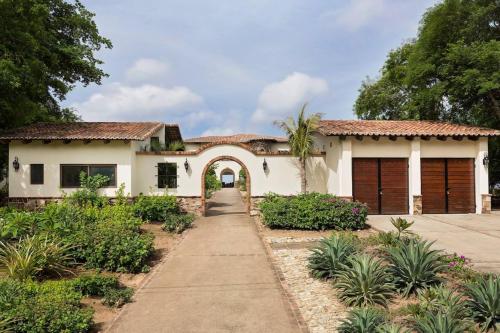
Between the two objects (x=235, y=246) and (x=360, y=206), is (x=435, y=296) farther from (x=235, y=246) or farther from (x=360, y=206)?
(x=360, y=206)

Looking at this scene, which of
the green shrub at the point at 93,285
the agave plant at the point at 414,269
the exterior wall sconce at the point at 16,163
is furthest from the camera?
the exterior wall sconce at the point at 16,163

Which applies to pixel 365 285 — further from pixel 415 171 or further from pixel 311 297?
pixel 415 171

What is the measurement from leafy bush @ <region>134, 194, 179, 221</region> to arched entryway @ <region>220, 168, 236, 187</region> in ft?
92.3

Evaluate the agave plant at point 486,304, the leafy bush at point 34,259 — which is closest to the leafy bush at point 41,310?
the leafy bush at point 34,259

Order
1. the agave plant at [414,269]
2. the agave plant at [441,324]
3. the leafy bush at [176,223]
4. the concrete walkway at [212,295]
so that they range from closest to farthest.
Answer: the agave plant at [441,324], the concrete walkway at [212,295], the agave plant at [414,269], the leafy bush at [176,223]

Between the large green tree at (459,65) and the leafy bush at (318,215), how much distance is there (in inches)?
351

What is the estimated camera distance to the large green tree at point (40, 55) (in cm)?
1378

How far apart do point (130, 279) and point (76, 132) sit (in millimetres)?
9827

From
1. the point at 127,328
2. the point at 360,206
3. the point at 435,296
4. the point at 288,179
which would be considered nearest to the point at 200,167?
the point at 288,179

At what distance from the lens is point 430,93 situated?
17219 millimetres

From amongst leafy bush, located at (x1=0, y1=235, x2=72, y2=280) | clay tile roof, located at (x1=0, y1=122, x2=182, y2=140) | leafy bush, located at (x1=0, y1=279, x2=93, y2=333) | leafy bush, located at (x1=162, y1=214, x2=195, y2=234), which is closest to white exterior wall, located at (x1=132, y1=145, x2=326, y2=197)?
clay tile roof, located at (x1=0, y1=122, x2=182, y2=140)

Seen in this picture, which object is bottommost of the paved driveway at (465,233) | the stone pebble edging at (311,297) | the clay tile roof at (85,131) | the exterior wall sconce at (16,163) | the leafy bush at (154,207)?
the stone pebble edging at (311,297)

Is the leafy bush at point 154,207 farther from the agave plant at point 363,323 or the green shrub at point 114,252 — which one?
the agave plant at point 363,323

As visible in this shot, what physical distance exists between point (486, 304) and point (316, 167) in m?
11.0
